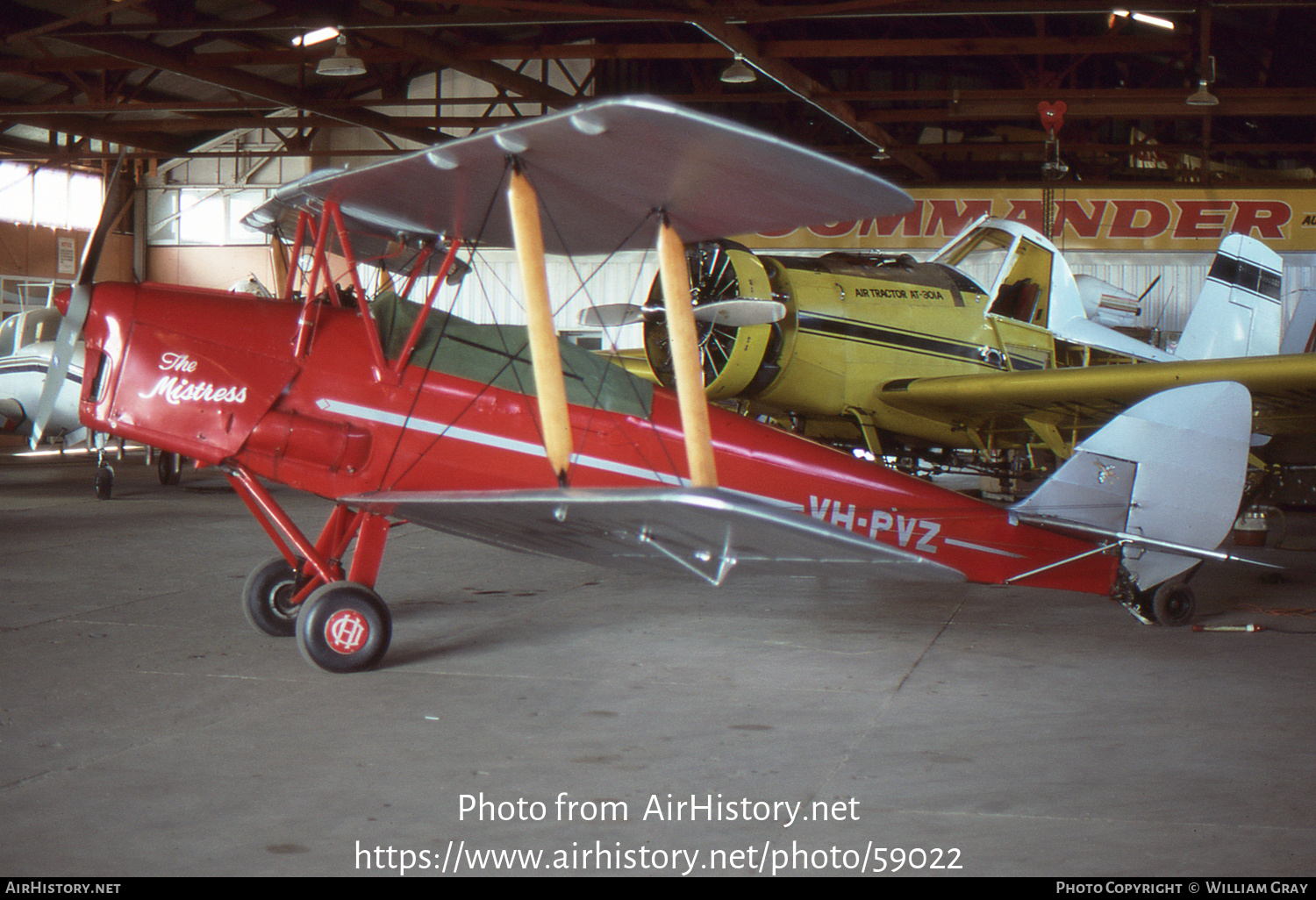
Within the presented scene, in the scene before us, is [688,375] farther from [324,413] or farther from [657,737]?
[324,413]

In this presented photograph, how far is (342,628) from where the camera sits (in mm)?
4762

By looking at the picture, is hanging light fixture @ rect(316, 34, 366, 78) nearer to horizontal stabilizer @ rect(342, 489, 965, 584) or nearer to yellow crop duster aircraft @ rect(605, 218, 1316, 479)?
yellow crop duster aircraft @ rect(605, 218, 1316, 479)

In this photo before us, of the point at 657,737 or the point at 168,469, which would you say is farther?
the point at 168,469

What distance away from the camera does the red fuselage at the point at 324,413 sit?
189 inches

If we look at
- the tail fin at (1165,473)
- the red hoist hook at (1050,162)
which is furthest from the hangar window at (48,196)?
the tail fin at (1165,473)

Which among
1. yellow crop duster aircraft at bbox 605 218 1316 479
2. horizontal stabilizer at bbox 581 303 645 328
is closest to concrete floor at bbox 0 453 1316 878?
yellow crop duster aircraft at bbox 605 218 1316 479

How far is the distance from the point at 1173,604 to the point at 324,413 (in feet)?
15.2

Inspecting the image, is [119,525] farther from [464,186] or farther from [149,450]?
[149,450]

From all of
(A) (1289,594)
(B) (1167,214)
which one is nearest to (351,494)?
(A) (1289,594)

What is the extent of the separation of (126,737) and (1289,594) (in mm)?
7123

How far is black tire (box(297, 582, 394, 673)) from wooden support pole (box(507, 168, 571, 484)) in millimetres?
1543

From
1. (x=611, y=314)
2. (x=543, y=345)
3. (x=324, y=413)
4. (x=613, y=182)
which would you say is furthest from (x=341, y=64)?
(x=543, y=345)

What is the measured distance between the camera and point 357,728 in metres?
3.97

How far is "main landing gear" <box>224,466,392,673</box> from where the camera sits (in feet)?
15.5
